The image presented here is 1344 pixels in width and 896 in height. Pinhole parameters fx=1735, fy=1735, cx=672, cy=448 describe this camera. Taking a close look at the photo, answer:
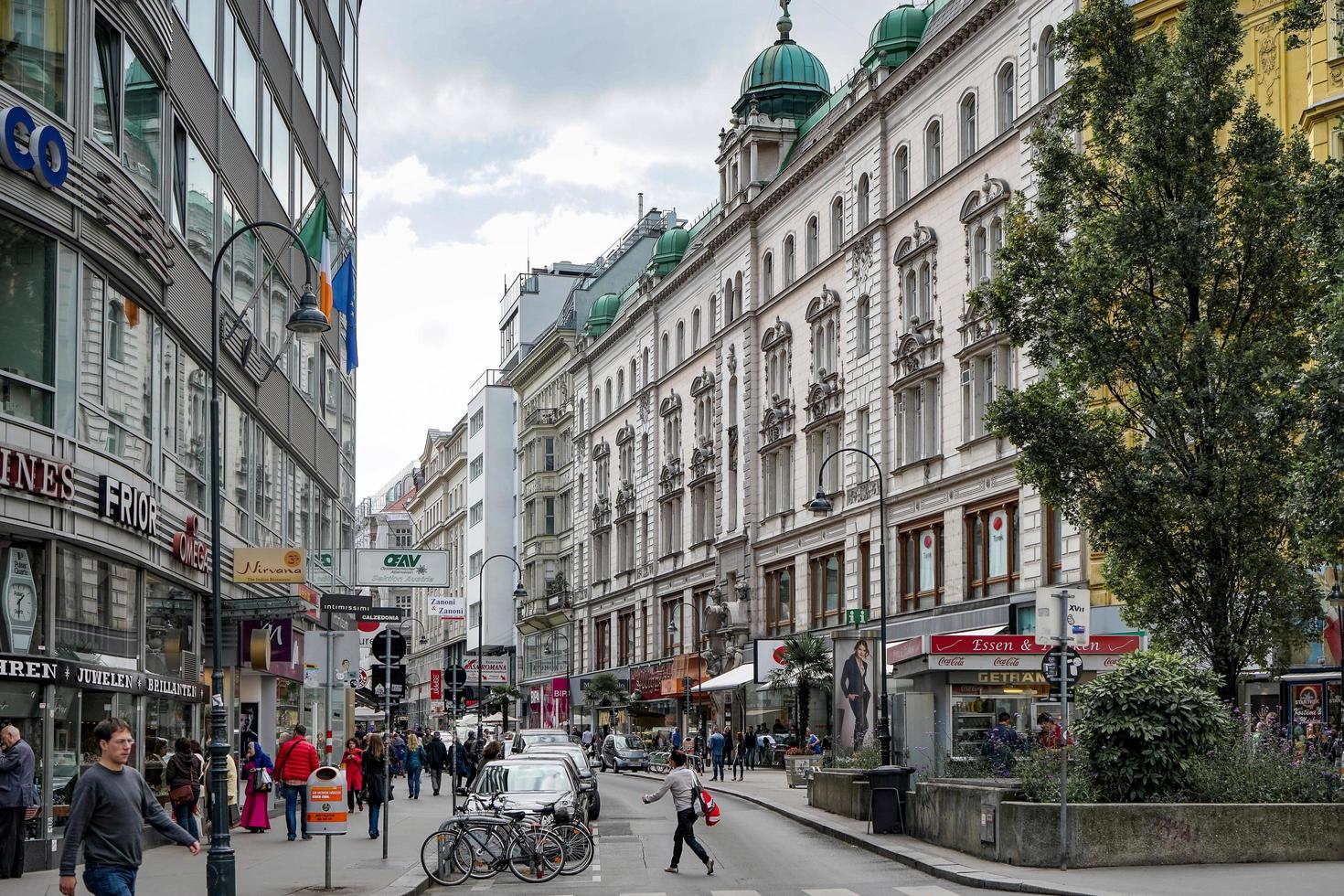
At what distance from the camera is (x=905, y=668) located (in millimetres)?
36500

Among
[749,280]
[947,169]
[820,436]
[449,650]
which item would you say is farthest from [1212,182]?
[449,650]

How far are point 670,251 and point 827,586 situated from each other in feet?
94.1

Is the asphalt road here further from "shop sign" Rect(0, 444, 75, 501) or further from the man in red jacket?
"shop sign" Rect(0, 444, 75, 501)

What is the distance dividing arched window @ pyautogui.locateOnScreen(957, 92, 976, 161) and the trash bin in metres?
27.7

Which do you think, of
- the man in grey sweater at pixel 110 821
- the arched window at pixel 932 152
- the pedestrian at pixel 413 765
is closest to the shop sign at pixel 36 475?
the man in grey sweater at pixel 110 821

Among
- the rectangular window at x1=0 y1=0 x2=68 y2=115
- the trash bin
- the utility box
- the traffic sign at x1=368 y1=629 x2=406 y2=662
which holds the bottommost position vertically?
the trash bin

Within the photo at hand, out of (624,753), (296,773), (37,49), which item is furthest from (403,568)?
(624,753)

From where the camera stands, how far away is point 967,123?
166ft

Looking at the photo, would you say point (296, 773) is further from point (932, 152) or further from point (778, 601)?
point (778, 601)

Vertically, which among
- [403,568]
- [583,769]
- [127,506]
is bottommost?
[583,769]

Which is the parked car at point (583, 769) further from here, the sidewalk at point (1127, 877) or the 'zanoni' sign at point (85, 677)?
the sidewalk at point (1127, 877)

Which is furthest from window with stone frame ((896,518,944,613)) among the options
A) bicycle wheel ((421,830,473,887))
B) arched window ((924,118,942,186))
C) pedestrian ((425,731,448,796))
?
bicycle wheel ((421,830,473,887))

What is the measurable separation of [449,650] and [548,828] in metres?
112

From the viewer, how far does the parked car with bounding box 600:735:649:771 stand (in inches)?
2729
